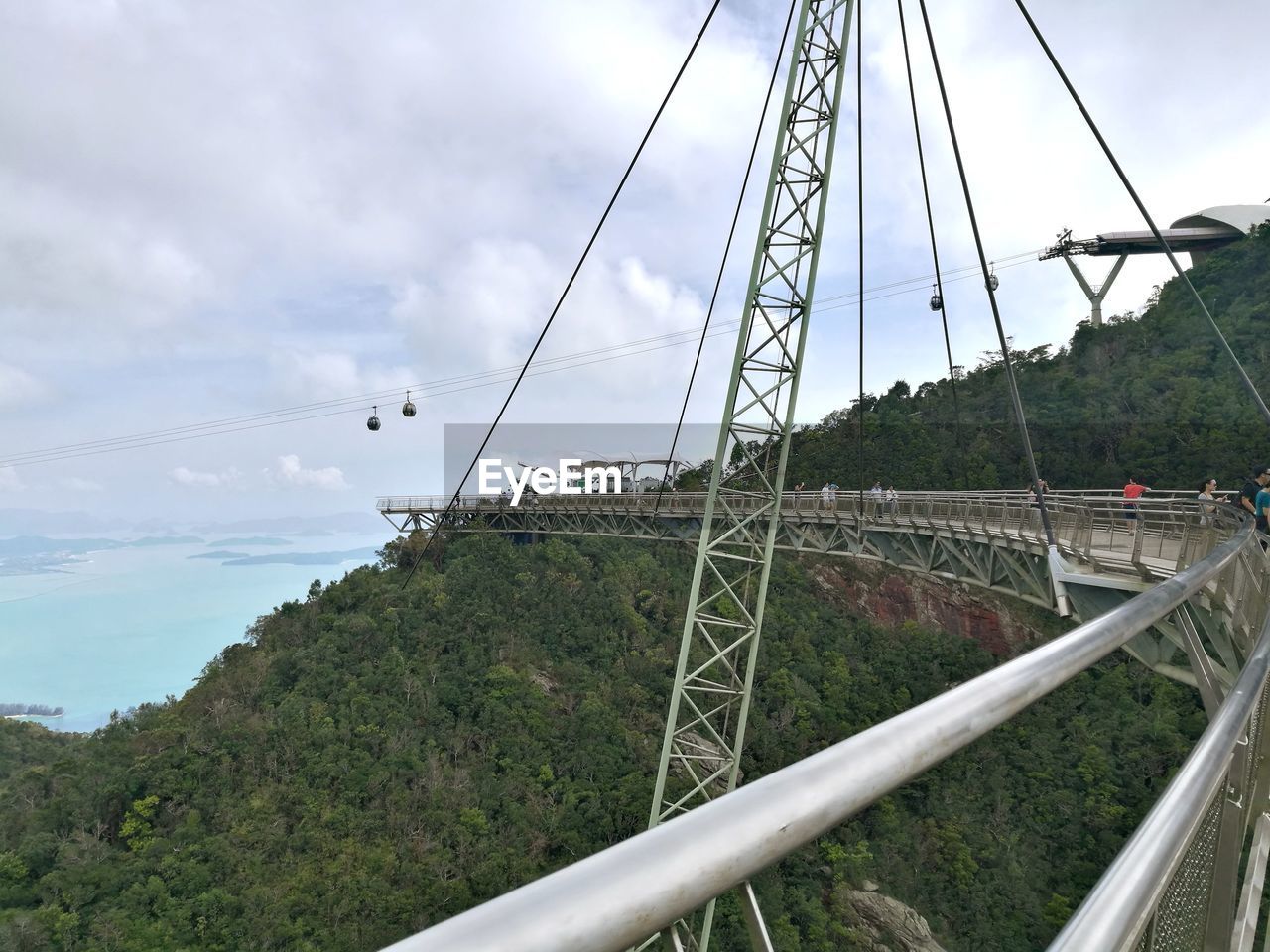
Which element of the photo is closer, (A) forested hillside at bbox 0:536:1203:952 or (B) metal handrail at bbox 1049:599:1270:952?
(B) metal handrail at bbox 1049:599:1270:952

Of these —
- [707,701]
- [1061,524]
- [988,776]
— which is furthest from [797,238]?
[988,776]

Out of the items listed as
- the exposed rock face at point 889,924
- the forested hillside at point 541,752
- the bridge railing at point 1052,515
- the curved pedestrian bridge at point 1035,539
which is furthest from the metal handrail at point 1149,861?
the exposed rock face at point 889,924

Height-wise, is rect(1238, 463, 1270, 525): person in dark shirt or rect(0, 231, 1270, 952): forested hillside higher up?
rect(1238, 463, 1270, 525): person in dark shirt

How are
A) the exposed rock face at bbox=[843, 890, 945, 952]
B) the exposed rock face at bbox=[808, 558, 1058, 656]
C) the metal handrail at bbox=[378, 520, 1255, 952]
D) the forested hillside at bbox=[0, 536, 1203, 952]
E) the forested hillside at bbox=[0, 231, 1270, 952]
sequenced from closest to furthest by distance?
the metal handrail at bbox=[378, 520, 1255, 952] < the forested hillside at bbox=[0, 536, 1203, 952] < the forested hillside at bbox=[0, 231, 1270, 952] < the exposed rock face at bbox=[843, 890, 945, 952] < the exposed rock face at bbox=[808, 558, 1058, 656]

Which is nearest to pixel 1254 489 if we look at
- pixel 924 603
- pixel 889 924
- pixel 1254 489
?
pixel 1254 489

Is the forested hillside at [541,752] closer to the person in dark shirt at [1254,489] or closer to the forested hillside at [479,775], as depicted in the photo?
the forested hillside at [479,775]

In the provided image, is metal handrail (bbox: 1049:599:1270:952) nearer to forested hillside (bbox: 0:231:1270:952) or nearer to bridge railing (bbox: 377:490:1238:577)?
bridge railing (bbox: 377:490:1238:577)

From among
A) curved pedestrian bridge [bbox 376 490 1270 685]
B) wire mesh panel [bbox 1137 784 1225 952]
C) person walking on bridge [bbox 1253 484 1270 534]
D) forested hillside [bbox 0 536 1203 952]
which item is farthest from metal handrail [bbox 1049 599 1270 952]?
forested hillside [bbox 0 536 1203 952]
